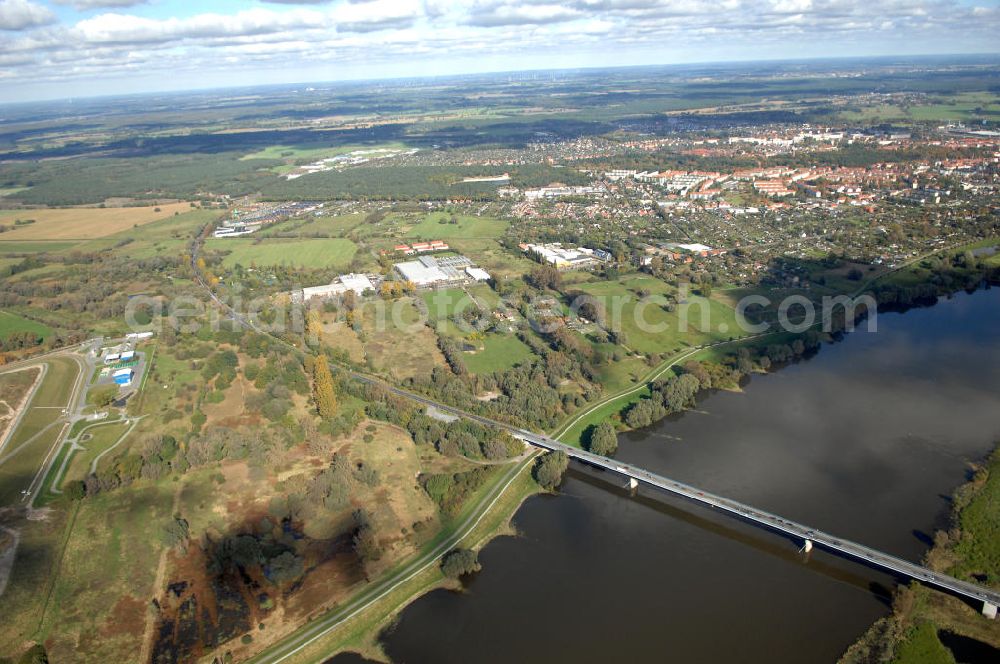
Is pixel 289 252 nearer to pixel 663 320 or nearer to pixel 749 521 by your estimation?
pixel 663 320

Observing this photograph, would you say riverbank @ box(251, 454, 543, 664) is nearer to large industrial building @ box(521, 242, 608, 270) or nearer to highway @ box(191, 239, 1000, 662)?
highway @ box(191, 239, 1000, 662)

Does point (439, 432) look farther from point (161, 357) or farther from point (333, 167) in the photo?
point (333, 167)

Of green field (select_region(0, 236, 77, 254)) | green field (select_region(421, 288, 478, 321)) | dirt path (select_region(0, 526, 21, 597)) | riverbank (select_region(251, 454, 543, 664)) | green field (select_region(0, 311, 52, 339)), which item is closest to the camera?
riverbank (select_region(251, 454, 543, 664))

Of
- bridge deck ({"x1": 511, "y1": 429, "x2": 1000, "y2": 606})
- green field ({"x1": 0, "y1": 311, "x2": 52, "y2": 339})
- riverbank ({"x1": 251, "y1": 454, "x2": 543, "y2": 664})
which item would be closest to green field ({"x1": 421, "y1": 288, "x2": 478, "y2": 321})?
bridge deck ({"x1": 511, "y1": 429, "x2": 1000, "y2": 606})

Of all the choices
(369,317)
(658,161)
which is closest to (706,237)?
(369,317)

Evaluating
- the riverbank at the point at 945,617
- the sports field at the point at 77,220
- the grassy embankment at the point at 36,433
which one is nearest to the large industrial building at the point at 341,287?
the grassy embankment at the point at 36,433

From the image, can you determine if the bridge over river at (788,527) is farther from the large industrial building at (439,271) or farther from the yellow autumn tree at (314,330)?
the large industrial building at (439,271)
